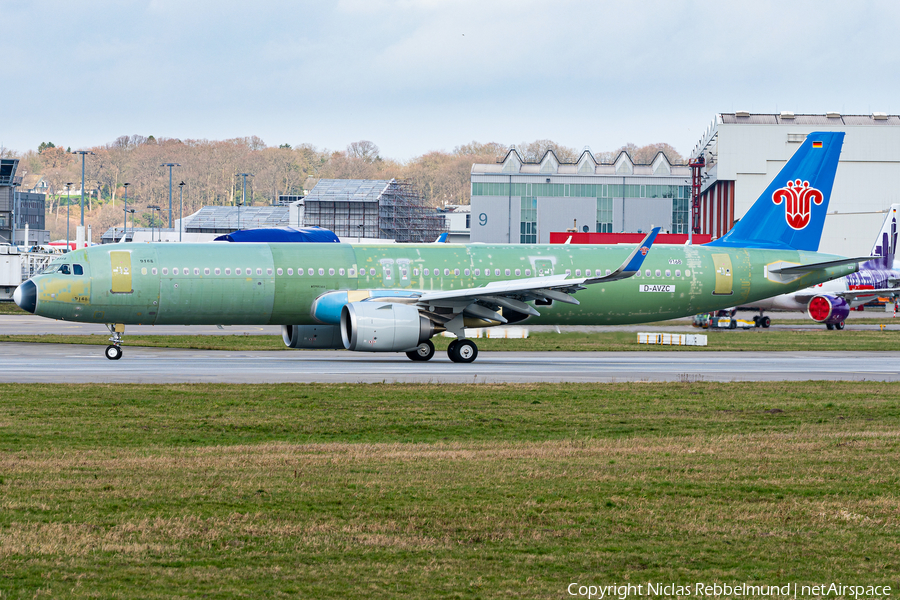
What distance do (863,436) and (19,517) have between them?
13391mm

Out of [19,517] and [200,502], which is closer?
[19,517]

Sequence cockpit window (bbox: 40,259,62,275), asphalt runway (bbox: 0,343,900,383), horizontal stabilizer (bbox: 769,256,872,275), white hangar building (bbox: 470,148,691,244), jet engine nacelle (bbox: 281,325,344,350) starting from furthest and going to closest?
white hangar building (bbox: 470,148,691,244) < horizontal stabilizer (bbox: 769,256,872,275) < jet engine nacelle (bbox: 281,325,344,350) < cockpit window (bbox: 40,259,62,275) < asphalt runway (bbox: 0,343,900,383)

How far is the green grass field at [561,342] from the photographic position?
137ft

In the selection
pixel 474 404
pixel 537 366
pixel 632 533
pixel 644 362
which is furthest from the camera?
pixel 644 362

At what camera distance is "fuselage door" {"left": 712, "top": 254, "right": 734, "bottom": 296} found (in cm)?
3806

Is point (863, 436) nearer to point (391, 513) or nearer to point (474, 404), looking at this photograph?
point (474, 404)

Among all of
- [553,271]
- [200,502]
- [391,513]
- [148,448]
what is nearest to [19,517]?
[200,502]

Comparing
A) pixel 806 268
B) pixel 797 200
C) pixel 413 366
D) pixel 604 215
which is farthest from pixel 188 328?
pixel 604 215

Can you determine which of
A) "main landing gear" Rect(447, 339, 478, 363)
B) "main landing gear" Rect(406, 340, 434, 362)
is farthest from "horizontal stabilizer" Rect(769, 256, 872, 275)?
"main landing gear" Rect(406, 340, 434, 362)

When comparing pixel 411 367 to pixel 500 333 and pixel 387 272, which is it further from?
pixel 500 333

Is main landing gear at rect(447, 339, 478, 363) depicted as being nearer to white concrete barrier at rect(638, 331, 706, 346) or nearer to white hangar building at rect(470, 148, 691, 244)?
white concrete barrier at rect(638, 331, 706, 346)

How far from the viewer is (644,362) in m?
35.4

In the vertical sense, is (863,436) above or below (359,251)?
below

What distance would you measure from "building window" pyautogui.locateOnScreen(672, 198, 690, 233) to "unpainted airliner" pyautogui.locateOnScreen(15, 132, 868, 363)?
106m
